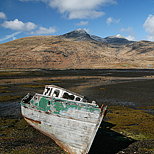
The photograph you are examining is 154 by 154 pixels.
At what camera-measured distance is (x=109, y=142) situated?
11.8m

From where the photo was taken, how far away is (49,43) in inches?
6757

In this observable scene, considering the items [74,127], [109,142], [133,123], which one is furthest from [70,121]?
[133,123]

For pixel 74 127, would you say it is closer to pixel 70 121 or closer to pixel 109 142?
pixel 70 121

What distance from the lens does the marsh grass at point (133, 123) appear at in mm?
12834

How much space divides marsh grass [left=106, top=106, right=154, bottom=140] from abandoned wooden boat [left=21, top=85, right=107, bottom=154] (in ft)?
16.5

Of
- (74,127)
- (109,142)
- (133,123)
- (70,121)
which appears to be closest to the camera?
(74,127)

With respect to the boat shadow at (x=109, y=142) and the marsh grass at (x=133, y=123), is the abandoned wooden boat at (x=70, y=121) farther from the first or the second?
the marsh grass at (x=133, y=123)

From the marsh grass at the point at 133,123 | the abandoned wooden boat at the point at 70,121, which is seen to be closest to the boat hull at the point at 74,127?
the abandoned wooden boat at the point at 70,121

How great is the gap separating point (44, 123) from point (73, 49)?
153 m

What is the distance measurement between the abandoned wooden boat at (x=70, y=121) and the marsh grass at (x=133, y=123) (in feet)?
16.5

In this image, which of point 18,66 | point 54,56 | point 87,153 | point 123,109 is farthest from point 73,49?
point 87,153

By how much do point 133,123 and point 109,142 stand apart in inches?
183

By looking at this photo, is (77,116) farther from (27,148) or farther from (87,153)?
(27,148)

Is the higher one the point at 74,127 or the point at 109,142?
the point at 74,127
